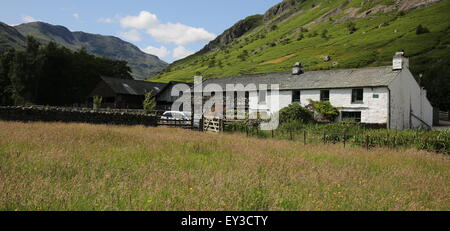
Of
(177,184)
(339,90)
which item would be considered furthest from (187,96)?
(177,184)

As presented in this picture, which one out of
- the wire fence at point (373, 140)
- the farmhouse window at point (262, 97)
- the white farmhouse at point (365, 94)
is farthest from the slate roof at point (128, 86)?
the wire fence at point (373, 140)

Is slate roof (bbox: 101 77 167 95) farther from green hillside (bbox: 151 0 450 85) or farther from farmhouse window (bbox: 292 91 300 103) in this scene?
green hillside (bbox: 151 0 450 85)

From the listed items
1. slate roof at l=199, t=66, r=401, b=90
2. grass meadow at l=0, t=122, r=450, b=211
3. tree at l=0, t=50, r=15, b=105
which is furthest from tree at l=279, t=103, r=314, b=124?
tree at l=0, t=50, r=15, b=105

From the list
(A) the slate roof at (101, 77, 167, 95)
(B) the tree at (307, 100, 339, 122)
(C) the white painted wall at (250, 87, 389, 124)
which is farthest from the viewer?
(A) the slate roof at (101, 77, 167, 95)

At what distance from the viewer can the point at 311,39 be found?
373 feet

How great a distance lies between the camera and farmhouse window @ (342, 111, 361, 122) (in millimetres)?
34250

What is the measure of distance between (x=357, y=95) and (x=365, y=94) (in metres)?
1.05

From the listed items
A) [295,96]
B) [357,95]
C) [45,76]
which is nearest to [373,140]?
[357,95]

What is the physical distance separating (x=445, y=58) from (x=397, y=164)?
65728mm

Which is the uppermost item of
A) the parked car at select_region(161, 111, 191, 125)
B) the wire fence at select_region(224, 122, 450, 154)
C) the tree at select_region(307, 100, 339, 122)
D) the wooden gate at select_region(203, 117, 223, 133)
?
the tree at select_region(307, 100, 339, 122)

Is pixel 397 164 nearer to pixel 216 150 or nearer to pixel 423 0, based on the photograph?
pixel 216 150

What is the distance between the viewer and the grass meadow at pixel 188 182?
5.25m

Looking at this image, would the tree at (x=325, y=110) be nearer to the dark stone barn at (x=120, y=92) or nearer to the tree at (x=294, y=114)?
the tree at (x=294, y=114)

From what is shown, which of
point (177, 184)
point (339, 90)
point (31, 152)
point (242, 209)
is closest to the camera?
point (242, 209)
